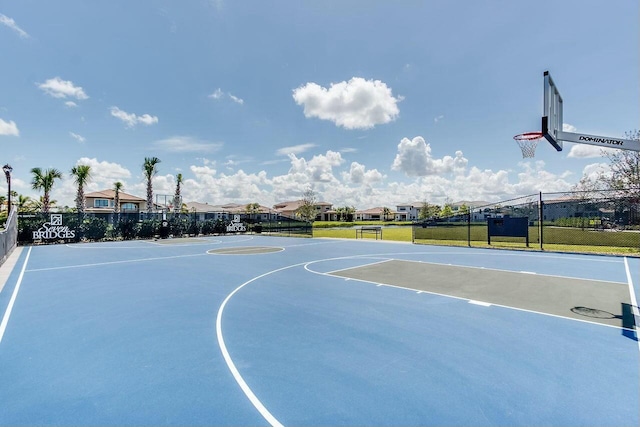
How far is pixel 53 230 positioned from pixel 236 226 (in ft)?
48.3

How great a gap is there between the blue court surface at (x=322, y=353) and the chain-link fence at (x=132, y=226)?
16.0 metres

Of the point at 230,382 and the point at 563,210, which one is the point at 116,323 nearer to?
the point at 230,382

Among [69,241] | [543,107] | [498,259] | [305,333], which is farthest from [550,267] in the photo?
[69,241]

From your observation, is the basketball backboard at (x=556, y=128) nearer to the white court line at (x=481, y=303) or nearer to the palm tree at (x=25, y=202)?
the white court line at (x=481, y=303)

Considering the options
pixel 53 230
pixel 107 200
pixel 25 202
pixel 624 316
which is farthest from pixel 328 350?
pixel 107 200

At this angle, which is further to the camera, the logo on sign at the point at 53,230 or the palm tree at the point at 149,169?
the palm tree at the point at 149,169

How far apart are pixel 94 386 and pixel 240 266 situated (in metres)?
8.59

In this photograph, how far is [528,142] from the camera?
9938mm

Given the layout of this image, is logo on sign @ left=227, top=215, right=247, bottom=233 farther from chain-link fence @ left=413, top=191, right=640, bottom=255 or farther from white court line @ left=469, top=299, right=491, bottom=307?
white court line @ left=469, top=299, right=491, bottom=307

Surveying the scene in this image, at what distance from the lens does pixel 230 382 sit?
148 inches

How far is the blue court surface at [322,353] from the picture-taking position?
323 centimetres

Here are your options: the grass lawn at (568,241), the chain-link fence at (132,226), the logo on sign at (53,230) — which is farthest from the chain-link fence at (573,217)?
the logo on sign at (53,230)

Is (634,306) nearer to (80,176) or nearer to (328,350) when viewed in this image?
(328,350)

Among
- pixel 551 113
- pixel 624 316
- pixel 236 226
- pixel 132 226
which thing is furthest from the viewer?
pixel 236 226
